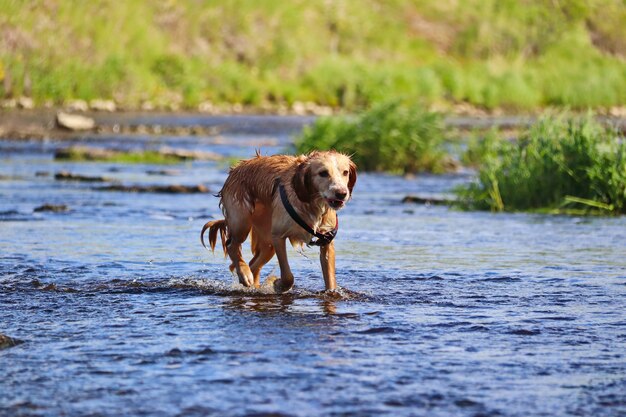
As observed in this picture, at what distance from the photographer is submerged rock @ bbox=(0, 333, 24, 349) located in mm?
7731

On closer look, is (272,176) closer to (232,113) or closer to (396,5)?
(232,113)

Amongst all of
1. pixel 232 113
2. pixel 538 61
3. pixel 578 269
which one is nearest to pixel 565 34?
pixel 538 61

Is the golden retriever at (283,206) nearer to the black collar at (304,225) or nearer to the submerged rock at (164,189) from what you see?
the black collar at (304,225)

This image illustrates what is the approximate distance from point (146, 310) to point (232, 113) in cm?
4939

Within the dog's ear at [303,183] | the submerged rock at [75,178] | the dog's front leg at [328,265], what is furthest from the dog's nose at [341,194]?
the submerged rock at [75,178]

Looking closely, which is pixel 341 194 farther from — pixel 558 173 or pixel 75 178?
pixel 75 178

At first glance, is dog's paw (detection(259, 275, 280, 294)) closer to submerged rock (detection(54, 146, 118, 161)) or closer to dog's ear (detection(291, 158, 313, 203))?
dog's ear (detection(291, 158, 313, 203))

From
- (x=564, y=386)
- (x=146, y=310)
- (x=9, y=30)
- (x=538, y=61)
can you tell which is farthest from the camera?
(x=538, y=61)

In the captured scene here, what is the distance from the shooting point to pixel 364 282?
35.9 feet

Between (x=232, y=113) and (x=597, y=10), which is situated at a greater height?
(x=597, y=10)

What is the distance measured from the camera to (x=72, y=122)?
1662 inches

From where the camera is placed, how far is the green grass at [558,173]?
17.0 metres

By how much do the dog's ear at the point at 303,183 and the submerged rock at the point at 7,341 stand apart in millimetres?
2618

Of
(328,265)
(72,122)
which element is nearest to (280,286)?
(328,265)
